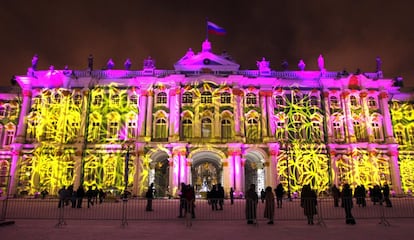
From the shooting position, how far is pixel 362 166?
120 ft

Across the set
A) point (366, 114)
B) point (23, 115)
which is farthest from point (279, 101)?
point (23, 115)

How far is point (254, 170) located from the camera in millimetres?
39719

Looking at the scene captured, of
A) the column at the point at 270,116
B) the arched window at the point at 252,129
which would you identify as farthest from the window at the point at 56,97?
the column at the point at 270,116

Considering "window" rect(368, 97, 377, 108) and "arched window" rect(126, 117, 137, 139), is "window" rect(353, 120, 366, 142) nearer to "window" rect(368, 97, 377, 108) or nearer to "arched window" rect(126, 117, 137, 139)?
"window" rect(368, 97, 377, 108)

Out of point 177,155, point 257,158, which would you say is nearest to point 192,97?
point 177,155

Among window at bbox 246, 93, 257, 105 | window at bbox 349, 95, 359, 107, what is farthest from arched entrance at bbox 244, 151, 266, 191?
window at bbox 349, 95, 359, 107

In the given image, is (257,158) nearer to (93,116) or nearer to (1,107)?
(93,116)

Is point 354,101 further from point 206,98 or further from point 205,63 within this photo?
point 205,63

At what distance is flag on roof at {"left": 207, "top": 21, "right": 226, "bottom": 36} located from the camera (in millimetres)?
38719

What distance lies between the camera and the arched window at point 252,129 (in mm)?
37344

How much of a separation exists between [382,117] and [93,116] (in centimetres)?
3500

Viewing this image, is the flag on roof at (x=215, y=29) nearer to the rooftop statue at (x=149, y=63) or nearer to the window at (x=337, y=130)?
the rooftop statue at (x=149, y=63)

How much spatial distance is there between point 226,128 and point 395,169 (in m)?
19.9

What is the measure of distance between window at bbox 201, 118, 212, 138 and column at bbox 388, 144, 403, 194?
831 inches
